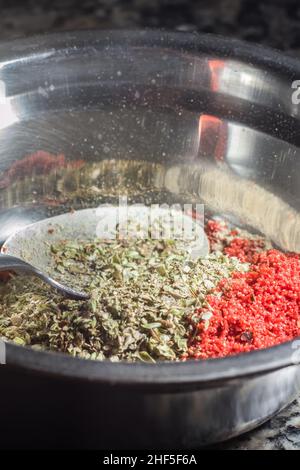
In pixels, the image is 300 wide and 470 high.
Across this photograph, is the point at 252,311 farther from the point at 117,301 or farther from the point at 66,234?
the point at 66,234

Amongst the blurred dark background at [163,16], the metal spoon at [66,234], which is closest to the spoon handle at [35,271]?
the metal spoon at [66,234]

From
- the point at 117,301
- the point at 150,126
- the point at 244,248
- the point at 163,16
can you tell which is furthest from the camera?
the point at 163,16

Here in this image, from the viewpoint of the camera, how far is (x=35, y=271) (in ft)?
4.01

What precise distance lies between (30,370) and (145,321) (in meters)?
0.34

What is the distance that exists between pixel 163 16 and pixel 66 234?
117 cm

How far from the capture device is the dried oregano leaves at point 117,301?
Answer: 111 cm

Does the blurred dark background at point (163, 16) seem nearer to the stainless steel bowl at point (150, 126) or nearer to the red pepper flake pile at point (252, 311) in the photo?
the stainless steel bowl at point (150, 126)

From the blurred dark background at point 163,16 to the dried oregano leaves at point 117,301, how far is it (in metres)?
1.11

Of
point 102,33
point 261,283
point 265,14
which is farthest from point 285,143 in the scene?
point 265,14

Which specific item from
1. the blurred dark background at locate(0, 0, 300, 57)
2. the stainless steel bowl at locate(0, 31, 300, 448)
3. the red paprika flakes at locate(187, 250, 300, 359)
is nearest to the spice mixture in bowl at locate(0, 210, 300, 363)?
the red paprika flakes at locate(187, 250, 300, 359)

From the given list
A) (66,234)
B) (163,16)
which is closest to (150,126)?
(66,234)

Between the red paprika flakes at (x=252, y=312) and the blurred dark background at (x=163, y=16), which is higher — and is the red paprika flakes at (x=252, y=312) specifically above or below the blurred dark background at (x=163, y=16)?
below
